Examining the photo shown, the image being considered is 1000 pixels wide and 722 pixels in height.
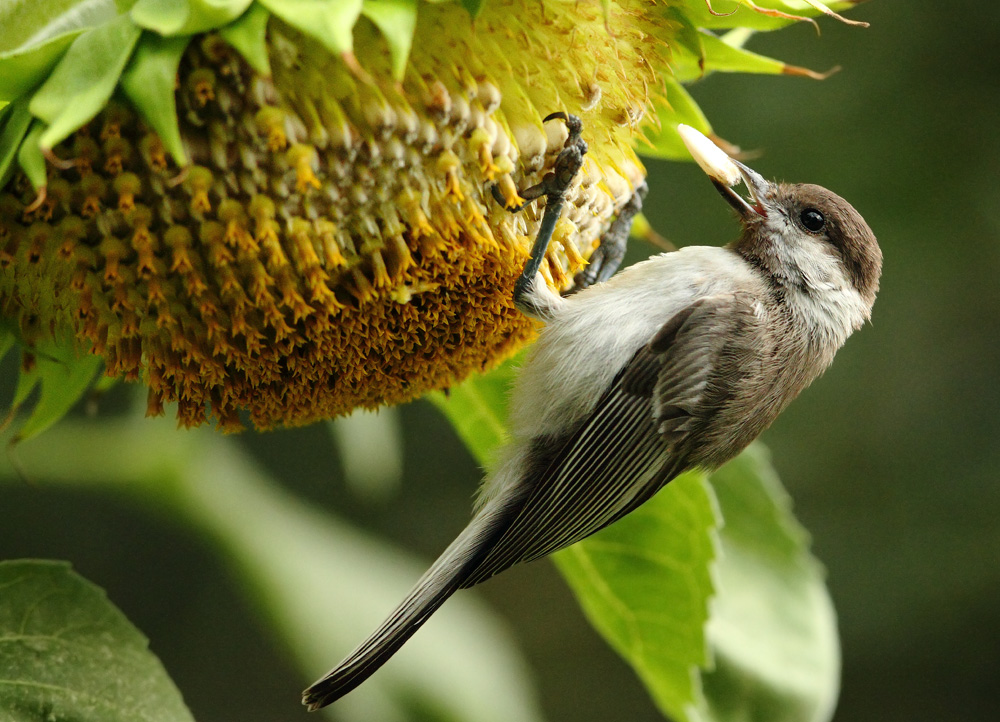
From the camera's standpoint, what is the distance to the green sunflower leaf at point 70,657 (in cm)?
202

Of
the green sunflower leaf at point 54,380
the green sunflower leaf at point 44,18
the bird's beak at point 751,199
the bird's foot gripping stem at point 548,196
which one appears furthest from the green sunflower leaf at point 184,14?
the bird's beak at point 751,199

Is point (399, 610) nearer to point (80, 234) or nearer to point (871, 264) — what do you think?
point (80, 234)

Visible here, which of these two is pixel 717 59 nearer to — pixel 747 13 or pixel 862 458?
pixel 747 13

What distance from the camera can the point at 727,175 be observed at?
2387mm

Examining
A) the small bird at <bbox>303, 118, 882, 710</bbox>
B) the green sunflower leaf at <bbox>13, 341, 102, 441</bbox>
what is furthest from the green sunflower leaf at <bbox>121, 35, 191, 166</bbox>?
the small bird at <bbox>303, 118, 882, 710</bbox>

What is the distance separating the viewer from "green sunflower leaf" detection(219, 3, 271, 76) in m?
1.59

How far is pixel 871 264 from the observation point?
277 centimetres

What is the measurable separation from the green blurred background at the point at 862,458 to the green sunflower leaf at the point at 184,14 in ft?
10.5

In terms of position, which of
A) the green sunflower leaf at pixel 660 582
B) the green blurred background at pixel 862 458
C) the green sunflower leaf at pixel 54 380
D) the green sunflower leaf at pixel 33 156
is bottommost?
the green blurred background at pixel 862 458

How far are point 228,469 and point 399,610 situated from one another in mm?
1484

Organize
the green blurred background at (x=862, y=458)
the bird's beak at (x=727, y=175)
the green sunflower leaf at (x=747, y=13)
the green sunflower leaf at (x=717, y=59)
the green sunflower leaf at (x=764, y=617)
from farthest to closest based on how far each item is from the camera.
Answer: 1. the green blurred background at (x=862, y=458)
2. the green sunflower leaf at (x=764, y=617)
3. the bird's beak at (x=727, y=175)
4. the green sunflower leaf at (x=717, y=59)
5. the green sunflower leaf at (x=747, y=13)

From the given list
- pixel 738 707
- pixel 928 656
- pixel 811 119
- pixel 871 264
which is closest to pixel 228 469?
pixel 738 707

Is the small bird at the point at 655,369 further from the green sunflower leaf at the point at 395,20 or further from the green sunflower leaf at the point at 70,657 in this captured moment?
the green sunflower leaf at the point at 395,20

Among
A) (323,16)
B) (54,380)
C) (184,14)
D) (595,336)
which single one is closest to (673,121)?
(595,336)
